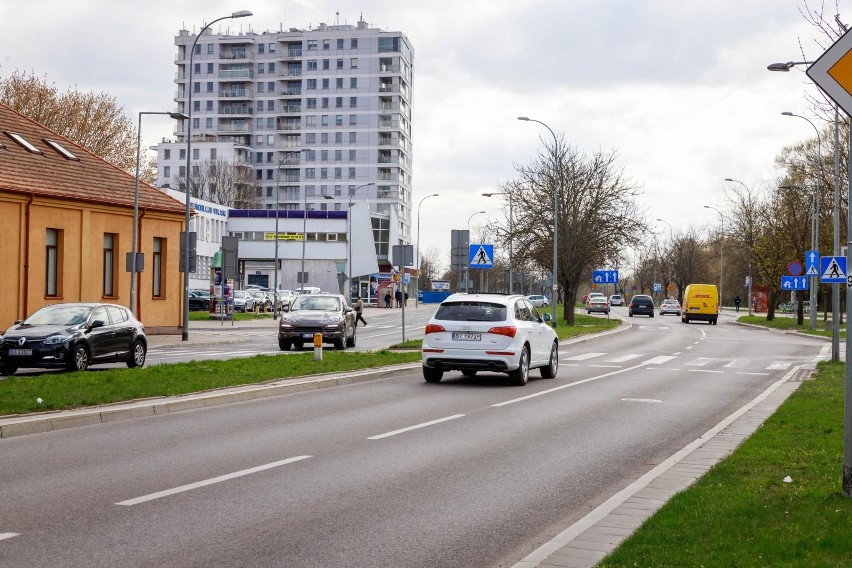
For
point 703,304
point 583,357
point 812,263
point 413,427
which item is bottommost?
point 583,357

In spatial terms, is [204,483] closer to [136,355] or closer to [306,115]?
[136,355]

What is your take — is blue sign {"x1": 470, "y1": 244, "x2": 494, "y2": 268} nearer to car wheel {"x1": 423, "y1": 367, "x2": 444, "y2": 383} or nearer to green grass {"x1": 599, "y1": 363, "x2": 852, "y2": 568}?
car wheel {"x1": 423, "y1": 367, "x2": 444, "y2": 383}

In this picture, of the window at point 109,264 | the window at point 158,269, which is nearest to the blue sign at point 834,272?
the window at point 109,264

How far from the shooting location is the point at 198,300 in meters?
74.1

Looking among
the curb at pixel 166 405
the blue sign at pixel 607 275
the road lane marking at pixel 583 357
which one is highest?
the blue sign at pixel 607 275

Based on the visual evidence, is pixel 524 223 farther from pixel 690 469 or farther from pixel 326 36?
pixel 326 36

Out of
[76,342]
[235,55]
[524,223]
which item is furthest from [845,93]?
[235,55]

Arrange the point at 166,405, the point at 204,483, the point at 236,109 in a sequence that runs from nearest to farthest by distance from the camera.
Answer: the point at 204,483, the point at 166,405, the point at 236,109

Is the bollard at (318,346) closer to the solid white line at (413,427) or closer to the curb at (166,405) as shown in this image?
the curb at (166,405)

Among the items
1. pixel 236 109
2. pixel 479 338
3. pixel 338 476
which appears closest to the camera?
pixel 338 476

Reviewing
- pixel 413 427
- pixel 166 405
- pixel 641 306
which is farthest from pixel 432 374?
pixel 641 306

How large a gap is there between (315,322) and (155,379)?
1421 centimetres

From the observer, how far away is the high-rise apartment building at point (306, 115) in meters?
130

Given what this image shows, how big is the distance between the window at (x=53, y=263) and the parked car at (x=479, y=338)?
787 inches
